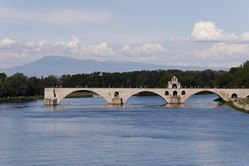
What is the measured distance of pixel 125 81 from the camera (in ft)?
404

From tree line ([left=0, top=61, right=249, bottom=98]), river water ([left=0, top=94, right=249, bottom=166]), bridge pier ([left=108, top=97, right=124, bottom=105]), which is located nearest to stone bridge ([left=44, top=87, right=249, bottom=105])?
bridge pier ([left=108, top=97, right=124, bottom=105])

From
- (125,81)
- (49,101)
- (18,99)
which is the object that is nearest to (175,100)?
(49,101)

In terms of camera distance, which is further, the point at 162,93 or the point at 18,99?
the point at 18,99

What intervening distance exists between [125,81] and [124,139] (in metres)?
83.0

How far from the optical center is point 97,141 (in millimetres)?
39438

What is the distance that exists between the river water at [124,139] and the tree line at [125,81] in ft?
119

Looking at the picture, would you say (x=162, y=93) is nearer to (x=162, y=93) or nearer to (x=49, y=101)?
(x=162, y=93)

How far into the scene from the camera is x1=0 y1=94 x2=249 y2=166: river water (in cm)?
3256

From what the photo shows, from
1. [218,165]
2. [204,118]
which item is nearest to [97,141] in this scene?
[218,165]

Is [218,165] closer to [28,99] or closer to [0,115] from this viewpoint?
[0,115]

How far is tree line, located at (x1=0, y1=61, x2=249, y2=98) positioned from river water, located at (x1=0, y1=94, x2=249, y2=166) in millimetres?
36306

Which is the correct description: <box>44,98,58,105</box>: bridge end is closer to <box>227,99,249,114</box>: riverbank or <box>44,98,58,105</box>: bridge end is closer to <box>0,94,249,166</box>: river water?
<box>0,94,249,166</box>: river water

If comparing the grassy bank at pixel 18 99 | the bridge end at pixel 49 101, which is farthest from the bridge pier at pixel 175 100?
the grassy bank at pixel 18 99

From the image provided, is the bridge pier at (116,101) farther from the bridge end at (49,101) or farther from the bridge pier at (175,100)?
the bridge end at (49,101)
